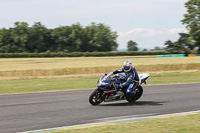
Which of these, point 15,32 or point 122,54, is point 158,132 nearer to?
point 122,54

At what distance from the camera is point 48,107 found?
10.4m

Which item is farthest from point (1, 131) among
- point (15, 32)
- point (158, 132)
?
point (15, 32)

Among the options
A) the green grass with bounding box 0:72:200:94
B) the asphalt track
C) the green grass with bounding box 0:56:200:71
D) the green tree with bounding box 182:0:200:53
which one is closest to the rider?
the asphalt track

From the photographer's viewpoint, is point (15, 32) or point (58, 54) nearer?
point (58, 54)

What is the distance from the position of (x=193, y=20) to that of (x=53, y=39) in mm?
43706

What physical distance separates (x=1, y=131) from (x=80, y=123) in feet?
6.59

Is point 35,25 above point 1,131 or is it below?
above

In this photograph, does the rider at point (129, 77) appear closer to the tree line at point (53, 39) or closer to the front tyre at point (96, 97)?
the front tyre at point (96, 97)

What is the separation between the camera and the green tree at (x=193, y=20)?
245 ft

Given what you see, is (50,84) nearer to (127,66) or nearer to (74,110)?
(127,66)

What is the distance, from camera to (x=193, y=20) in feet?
251

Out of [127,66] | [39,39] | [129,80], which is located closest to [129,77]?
[129,80]

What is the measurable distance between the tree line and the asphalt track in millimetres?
75508

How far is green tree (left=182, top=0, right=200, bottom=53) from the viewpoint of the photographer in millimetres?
74750
